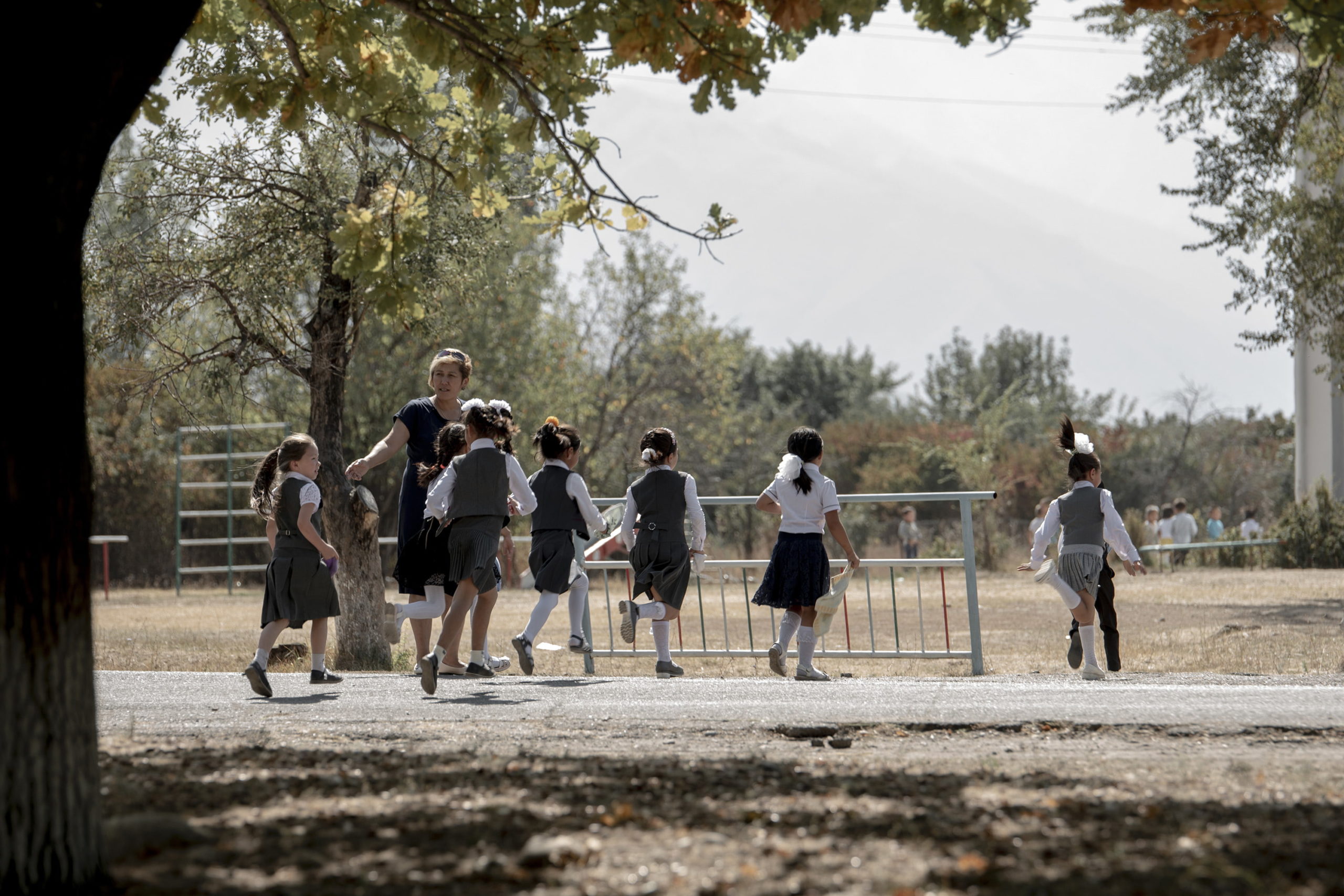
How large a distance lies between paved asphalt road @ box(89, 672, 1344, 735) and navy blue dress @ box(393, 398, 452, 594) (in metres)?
0.92

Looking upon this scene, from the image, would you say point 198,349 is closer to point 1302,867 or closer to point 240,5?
point 240,5

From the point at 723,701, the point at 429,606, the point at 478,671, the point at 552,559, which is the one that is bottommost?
the point at 723,701

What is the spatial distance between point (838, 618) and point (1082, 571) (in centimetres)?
959

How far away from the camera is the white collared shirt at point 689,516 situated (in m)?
9.30

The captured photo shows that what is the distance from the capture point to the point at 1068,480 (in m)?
10.1

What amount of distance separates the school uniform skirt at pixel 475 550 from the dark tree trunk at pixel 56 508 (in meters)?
4.89

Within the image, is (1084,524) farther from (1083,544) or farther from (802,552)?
(802,552)

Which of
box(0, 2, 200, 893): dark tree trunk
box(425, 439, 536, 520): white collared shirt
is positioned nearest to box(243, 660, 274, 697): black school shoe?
box(425, 439, 536, 520): white collared shirt

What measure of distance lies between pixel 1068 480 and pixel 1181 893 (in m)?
7.33

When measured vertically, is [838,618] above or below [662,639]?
below

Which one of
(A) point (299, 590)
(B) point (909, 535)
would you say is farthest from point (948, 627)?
(B) point (909, 535)

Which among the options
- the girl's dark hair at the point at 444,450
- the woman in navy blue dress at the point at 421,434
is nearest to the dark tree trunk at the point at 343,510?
the woman in navy blue dress at the point at 421,434

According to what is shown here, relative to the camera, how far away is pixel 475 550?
8438 mm

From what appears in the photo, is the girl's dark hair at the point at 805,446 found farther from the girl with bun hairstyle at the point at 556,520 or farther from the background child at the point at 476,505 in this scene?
the background child at the point at 476,505
